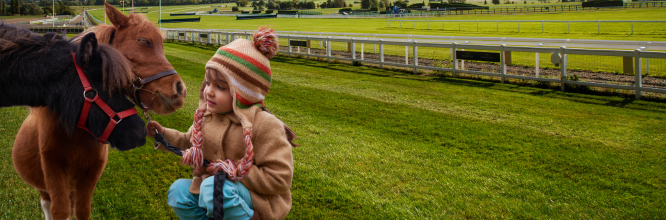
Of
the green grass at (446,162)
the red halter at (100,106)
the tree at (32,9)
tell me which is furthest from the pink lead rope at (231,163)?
the tree at (32,9)

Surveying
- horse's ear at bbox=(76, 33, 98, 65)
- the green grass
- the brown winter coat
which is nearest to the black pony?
horse's ear at bbox=(76, 33, 98, 65)

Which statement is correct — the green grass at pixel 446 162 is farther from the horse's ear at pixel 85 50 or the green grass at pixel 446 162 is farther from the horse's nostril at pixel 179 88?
the horse's ear at pixel 85 50

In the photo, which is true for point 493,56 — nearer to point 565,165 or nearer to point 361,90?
point 361,90

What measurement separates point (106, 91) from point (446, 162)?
4.26 metres

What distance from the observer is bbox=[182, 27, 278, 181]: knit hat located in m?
2.31

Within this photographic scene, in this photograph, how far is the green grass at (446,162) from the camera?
4309mm

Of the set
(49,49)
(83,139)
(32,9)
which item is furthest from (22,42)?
(32,9)

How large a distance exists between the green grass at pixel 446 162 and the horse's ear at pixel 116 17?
173 cm

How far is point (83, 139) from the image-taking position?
2756mm

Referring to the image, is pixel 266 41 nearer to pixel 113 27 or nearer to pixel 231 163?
pixel 231 163

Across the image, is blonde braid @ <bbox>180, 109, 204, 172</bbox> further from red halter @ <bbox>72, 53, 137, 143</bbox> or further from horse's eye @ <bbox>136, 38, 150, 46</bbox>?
horse's eye @ <bbox>136, 38, 150, 46</bbox>

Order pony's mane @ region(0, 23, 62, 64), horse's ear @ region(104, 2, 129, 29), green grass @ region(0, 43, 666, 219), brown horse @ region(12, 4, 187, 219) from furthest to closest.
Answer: green grass @ region(0, 43, 666, 219)
horse's ear @ region(104, 2, 129, 29)
brown horse @ region(12, 4, 187, 219)
pony's mane @ region(0, 23, 62, 64)

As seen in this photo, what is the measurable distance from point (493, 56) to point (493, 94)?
230 centimetres

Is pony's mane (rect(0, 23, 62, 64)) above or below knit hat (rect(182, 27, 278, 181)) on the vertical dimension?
above
